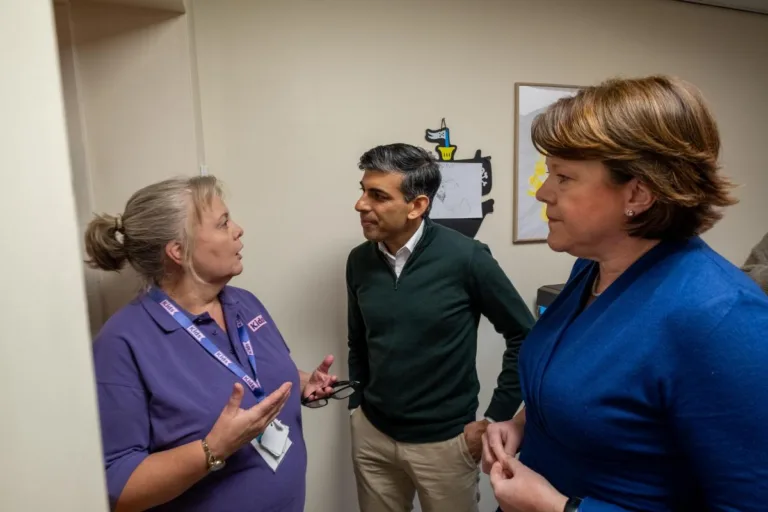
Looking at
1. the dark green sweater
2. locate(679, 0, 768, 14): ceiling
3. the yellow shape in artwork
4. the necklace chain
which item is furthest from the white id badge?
locate(679, 0, 768, 14): ceiling

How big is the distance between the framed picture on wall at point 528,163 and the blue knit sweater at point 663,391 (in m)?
1.21

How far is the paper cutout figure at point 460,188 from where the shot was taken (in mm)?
1790

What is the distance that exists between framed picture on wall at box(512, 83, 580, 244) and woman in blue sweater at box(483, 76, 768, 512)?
3.92 ft

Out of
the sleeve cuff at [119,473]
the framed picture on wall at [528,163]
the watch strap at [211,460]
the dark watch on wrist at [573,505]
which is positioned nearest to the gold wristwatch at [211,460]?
the watch strap at [211,460]

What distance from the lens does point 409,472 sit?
1.48m

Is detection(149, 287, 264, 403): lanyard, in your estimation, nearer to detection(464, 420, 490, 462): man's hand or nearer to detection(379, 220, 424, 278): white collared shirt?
detection(379, 220, 424, 278): white collared shirt

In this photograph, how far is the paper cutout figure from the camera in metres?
1.79

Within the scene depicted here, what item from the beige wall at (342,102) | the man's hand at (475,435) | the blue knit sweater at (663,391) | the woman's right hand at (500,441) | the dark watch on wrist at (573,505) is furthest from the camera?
the beige wall at (342,102)

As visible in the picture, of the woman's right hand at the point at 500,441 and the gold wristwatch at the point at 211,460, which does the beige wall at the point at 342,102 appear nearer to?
the gold wristwatch at the point at 211,460

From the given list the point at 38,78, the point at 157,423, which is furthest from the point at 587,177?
the point at 157,423

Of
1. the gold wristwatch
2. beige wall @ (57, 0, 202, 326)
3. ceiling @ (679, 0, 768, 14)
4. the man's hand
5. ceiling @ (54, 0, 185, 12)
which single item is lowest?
the man's hand

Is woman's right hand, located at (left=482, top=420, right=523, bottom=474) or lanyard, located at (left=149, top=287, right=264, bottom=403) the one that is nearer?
woman's right hand, located at (left=482, top=420, right=523, bottom=474)

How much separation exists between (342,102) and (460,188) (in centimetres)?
57

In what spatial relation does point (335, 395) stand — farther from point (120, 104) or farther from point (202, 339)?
point (120, 104)
